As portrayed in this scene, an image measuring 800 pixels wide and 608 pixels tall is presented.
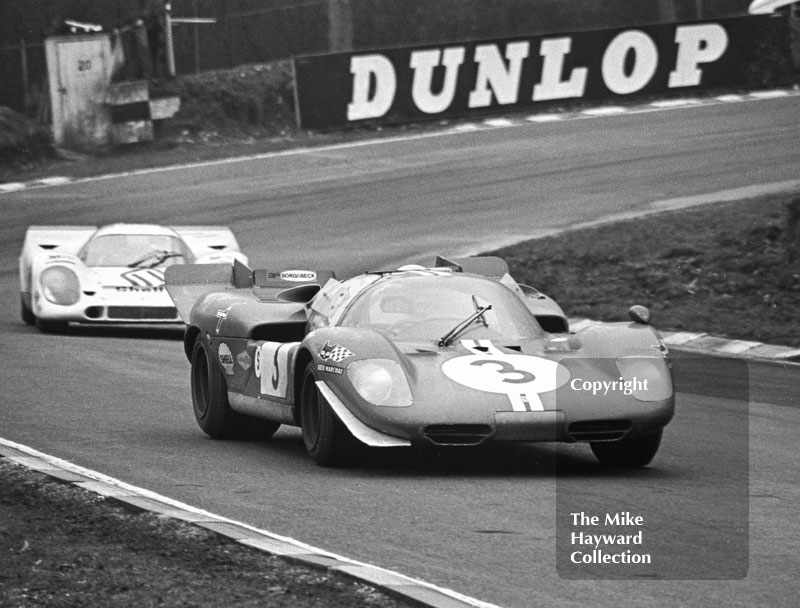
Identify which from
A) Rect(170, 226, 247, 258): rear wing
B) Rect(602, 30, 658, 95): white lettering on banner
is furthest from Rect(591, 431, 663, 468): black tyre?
Rect(602, 30, 658, 95): white lettering on banner

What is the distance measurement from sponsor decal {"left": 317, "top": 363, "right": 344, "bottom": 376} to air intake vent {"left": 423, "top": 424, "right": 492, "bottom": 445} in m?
0.54

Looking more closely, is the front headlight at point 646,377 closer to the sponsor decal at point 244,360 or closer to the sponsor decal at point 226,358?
the sponsor decal at point 244,360

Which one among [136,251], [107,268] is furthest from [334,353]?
[136,251]

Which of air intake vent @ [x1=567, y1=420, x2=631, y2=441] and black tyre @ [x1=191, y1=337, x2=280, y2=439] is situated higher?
air intake vent @ [x1=567, y1=420, x2=631, y2=441]

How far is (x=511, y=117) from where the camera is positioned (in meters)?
34.0

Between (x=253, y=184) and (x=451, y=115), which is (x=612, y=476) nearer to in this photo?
(x=253, y=184)

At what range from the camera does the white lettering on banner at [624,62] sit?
33750mm

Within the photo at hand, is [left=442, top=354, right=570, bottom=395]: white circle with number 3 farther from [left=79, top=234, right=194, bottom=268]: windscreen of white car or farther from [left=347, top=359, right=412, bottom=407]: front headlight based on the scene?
[left=79, top=234, right=194, bottom=268]: windscreen of white car

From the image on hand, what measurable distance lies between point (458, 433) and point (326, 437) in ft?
2.25

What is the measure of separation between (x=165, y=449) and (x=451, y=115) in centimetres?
2552

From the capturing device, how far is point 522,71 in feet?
111

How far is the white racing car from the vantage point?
645 inches

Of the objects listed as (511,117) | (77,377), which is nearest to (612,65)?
(511,117)

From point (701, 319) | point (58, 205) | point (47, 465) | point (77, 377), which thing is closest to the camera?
point (47, 465)
